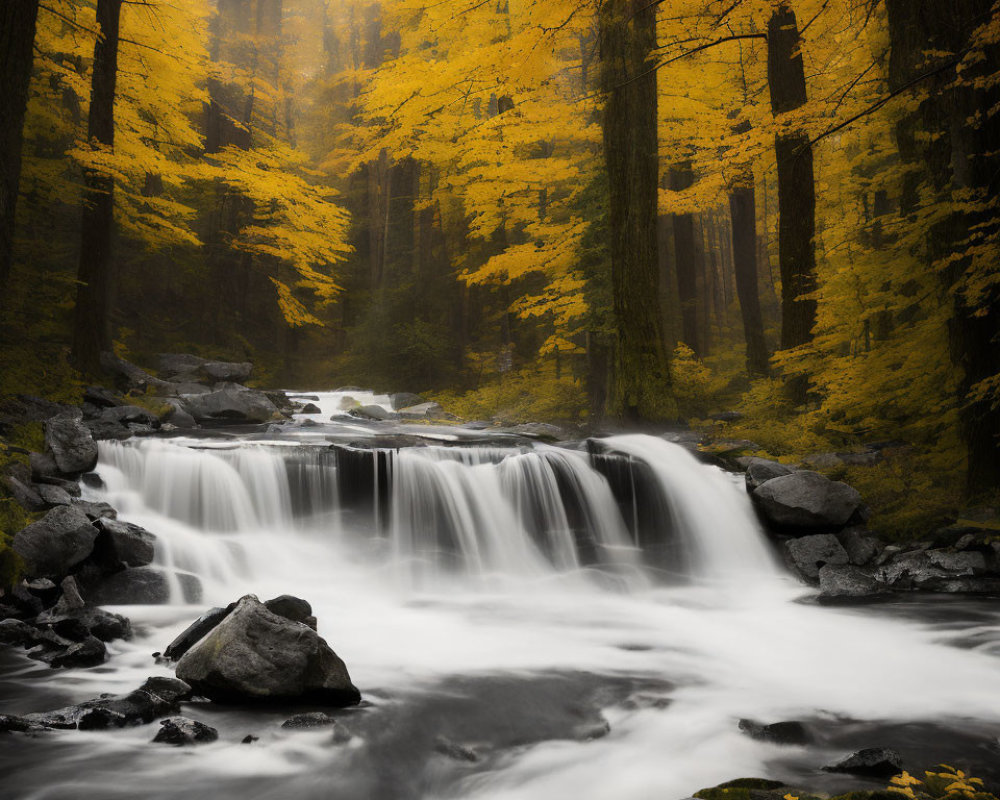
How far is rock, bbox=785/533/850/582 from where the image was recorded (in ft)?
24.5

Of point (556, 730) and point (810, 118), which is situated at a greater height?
point (810, 118)

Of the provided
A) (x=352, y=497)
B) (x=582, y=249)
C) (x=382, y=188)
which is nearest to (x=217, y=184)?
(x=382, y=188)

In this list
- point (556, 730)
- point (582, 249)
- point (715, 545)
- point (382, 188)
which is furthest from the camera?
point (382, 188)

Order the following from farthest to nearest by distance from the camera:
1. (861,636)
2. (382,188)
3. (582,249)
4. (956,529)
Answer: (382,188)
(582,249)
(956,529)
(861,636)

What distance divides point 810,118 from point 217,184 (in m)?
17.3

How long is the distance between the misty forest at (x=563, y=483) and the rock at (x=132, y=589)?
27 mm

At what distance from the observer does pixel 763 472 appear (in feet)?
28.3

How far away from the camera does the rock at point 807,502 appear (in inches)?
299

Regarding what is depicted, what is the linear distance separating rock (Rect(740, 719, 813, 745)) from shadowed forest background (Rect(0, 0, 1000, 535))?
375 centimetres

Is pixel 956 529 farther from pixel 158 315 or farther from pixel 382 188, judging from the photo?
pixel 382 188

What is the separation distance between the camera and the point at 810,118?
8984 mm

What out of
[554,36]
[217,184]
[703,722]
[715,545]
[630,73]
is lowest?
[703,722]

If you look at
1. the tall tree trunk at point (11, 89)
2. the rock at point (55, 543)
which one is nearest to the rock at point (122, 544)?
the rock at point (55, 543)

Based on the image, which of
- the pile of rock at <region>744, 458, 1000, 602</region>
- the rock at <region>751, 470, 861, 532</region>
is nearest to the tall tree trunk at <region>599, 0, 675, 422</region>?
the pile of rock at <region>744, 458, 1000, 602</region>
